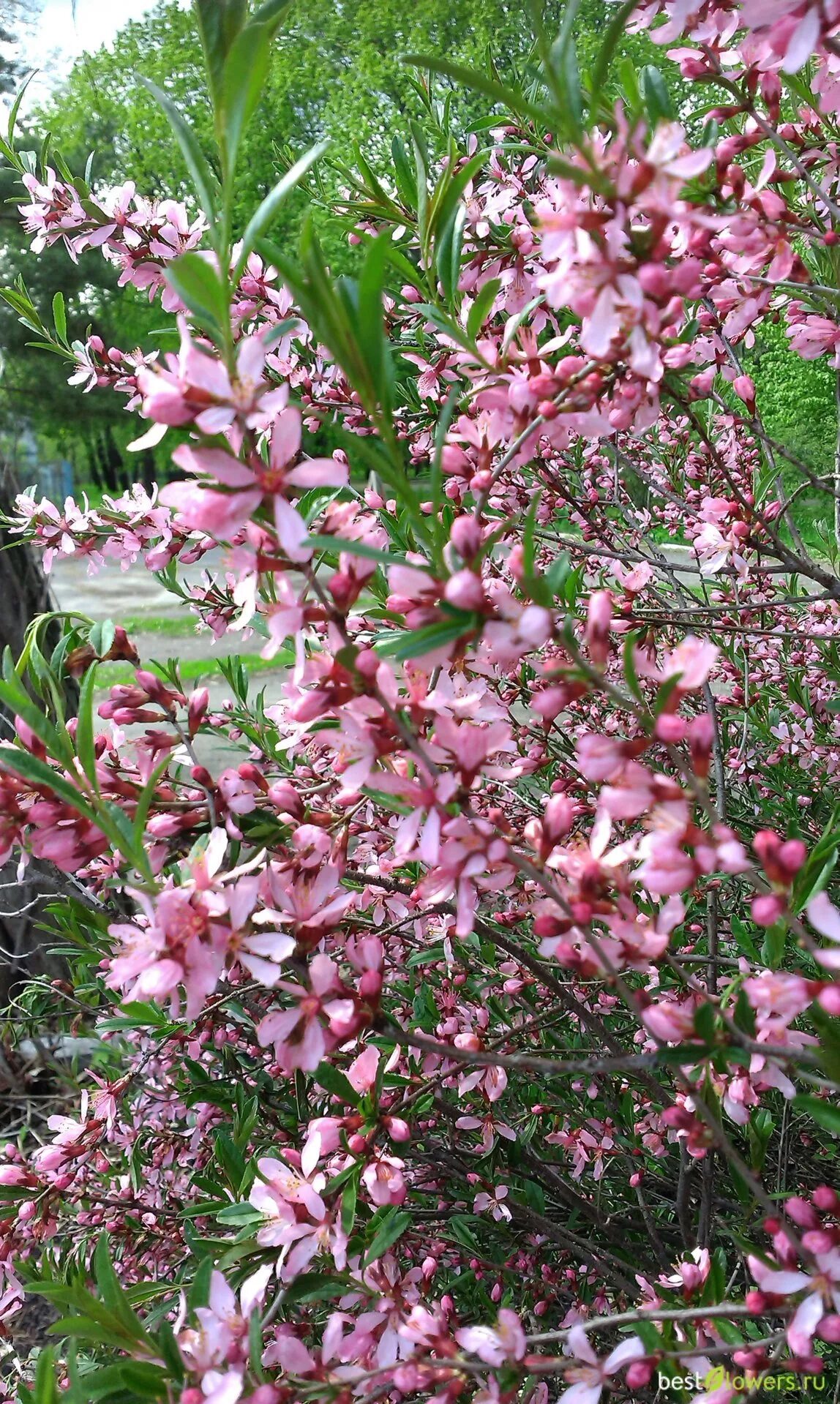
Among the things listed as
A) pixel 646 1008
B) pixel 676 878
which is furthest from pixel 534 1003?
pixel 676 878

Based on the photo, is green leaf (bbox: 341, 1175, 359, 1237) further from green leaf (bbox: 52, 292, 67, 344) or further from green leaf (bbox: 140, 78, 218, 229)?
green leaf (bbox: 52, 292, 67, 344)

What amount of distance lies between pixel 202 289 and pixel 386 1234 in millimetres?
984

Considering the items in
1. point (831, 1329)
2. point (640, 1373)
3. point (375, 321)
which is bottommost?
point (640, 1373)

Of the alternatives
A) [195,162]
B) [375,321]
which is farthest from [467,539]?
[195,162]

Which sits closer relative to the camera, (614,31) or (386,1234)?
(614,31)

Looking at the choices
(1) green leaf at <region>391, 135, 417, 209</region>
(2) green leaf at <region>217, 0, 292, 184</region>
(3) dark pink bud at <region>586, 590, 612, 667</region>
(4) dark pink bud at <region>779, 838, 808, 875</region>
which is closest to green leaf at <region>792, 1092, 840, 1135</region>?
(4) dark pink bud at <region>779, 838, 808, 875</region>

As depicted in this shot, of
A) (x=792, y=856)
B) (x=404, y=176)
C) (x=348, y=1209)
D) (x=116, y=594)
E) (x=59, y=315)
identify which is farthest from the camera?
(x=116, y=594)

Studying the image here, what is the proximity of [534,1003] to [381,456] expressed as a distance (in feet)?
4.86

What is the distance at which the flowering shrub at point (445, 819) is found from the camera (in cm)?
75

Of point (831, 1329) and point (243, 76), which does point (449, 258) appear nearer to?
point (243, 76)

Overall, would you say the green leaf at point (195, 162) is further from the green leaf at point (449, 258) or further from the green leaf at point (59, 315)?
the green leaf at point (59, 315)

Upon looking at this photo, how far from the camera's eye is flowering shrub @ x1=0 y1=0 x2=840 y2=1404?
2.47ft

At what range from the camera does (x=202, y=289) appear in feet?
2.44

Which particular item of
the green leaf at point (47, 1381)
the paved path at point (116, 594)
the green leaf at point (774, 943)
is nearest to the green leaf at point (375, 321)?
the green leaf at point (774, 943)
